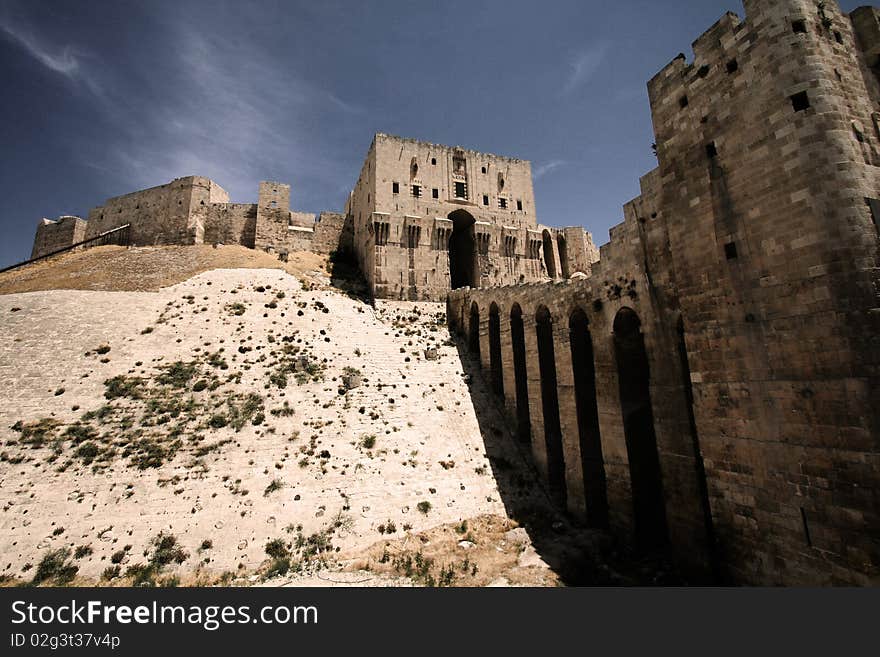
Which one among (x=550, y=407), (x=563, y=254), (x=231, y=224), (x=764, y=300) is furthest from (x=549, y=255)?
(x=231, y=224)

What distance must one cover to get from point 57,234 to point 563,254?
52854 mm

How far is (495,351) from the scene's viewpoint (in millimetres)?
24531

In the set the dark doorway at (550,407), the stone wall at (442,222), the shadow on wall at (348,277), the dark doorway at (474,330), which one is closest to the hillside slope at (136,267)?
the shadow on wall at (348,277)

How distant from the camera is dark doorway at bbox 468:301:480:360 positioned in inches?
1058

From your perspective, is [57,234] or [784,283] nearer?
[784,283]

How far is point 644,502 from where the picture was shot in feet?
45.8

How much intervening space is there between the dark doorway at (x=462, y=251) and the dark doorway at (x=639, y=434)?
68.2 ft

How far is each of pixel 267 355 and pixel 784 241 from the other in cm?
2257

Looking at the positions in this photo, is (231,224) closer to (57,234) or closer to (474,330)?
(57,234)

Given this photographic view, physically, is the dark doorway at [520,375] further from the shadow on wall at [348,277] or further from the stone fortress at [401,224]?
the shadow on wall at [348,277]

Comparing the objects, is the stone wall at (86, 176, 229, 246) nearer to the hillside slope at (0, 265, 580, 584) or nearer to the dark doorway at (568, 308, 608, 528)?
the hillside slope at (0, 265, 580, 584)

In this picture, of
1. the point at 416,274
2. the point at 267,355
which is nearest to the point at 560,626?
the point at 267,355

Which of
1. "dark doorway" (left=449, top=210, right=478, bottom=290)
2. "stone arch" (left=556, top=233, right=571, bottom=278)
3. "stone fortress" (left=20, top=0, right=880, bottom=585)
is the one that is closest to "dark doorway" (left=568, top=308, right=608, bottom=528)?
"stone fortress" (left=20, top=0, right=880, bottom=585)

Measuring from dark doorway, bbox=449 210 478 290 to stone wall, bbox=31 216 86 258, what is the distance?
38.6 m
